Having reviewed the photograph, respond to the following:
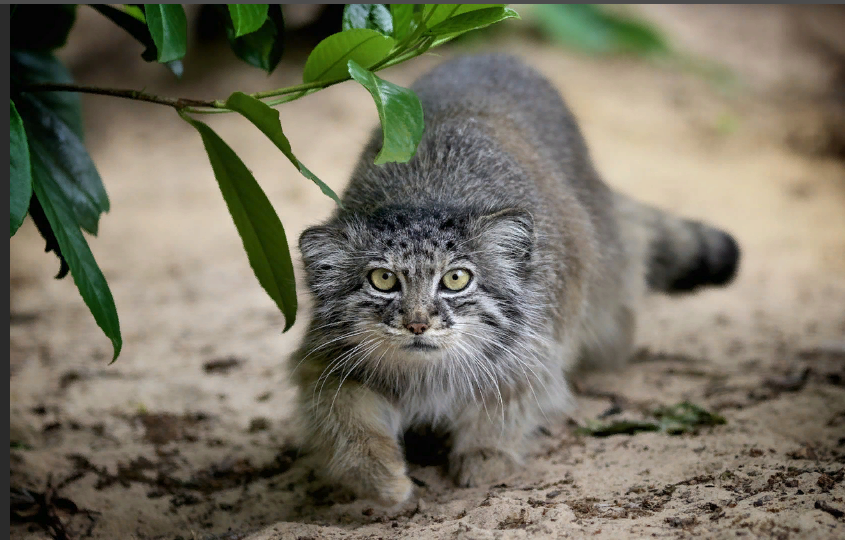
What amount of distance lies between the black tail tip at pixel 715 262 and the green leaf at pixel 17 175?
428cm

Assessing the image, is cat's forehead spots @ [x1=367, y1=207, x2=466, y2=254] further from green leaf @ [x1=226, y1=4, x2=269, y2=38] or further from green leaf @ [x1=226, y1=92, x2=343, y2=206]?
green leaf @ [x1=226, y1=4, x2=269, y2=38]

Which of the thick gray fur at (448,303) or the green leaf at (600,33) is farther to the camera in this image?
the green leaf at (600,33)

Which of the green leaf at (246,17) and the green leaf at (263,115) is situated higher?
the green leaf at (246,17)

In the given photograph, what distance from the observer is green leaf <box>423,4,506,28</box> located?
3008 millimetres

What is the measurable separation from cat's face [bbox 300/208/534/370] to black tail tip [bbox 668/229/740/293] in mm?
2336

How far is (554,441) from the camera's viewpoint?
4320 mm

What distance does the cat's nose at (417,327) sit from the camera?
3.35 m

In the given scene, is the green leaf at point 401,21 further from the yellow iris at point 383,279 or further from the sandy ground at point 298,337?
the sandy ground at point 298,337

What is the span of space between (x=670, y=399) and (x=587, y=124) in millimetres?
6269

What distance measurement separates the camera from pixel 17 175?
3.01 metres

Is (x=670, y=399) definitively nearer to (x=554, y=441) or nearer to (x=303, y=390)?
(x=554, y=441)

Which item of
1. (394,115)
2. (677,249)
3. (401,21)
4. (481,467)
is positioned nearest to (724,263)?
(677,249)

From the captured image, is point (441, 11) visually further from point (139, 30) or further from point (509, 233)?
point (139, 30)

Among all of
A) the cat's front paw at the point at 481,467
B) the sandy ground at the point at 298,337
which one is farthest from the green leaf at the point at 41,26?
the cat's front paw at the point at 481,467
